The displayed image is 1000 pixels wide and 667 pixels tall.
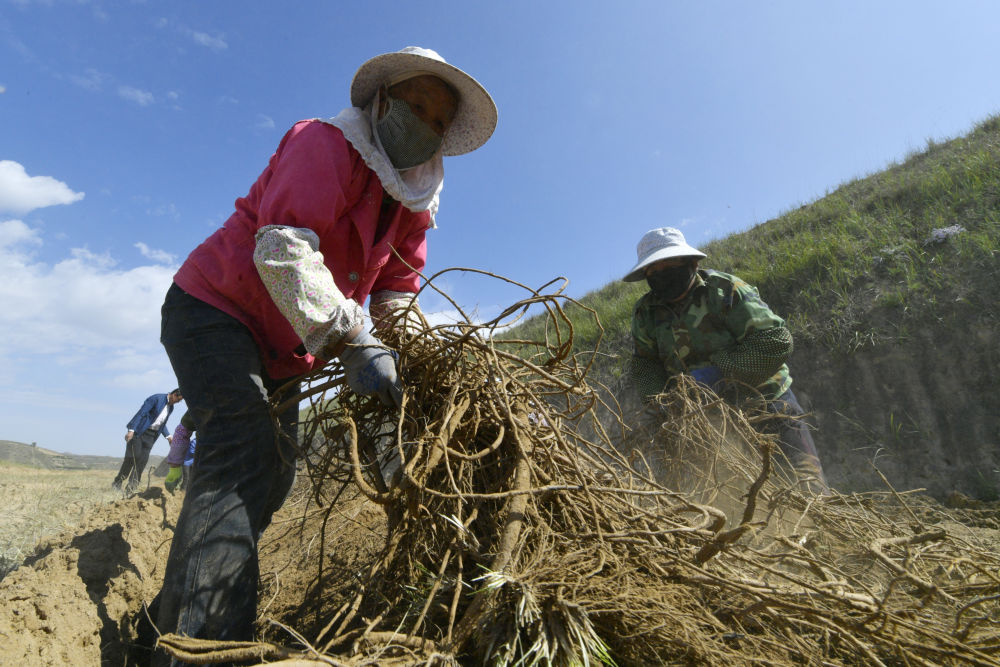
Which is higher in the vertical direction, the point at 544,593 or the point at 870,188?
the point at 870,188

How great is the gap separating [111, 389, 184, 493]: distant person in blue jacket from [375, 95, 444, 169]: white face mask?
23.6ft

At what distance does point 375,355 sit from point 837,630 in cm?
120

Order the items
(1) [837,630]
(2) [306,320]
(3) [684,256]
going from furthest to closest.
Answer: (3) [684,256]
(2) [306,320]
(1) [837,630]

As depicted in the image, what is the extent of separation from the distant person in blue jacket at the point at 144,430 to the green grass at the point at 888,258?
6535 millimetres

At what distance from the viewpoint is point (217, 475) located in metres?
1.22

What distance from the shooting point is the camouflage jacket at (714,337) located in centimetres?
271

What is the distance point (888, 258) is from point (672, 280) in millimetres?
4165

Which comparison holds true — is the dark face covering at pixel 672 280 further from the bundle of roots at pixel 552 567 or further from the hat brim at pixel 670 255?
the bundle of roots at pixel 552 567

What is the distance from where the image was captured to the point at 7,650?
1227 millimetres

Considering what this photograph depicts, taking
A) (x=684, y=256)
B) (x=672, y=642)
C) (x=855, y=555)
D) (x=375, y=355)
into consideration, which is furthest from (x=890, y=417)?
(x=375, y=355)

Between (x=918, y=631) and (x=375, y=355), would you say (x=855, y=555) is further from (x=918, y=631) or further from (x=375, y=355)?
(x=375, y=355)

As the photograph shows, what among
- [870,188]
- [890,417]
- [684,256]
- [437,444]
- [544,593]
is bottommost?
[890,417]

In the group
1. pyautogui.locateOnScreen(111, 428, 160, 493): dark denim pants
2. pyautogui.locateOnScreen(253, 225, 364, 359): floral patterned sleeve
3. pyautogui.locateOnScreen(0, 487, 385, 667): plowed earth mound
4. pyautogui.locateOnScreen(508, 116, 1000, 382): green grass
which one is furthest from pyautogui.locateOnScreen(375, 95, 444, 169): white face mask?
pyautogui.locateOnScreen(111, 428, 160, 493): dark denim pants

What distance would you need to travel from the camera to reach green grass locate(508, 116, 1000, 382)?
15.8 feet
